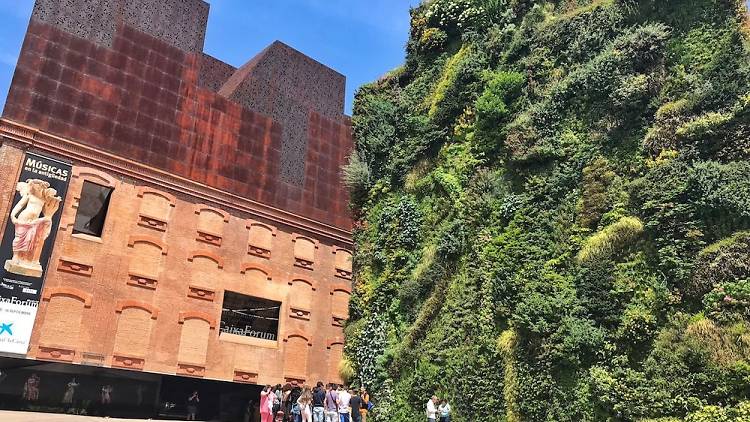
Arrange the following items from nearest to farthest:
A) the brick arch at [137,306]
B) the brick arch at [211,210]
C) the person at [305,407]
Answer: the person at [305,407] → the brick arch at [137,306] → the brick arch at [211,210]

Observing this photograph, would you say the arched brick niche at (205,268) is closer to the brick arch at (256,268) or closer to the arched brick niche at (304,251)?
the brick arch at (256,268)

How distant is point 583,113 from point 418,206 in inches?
230

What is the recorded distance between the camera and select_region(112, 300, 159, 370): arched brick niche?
23.5m

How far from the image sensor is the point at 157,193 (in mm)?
26109

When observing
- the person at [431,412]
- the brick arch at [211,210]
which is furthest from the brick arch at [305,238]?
the person at [431,412]

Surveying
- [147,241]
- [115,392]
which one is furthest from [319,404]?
[115,392]

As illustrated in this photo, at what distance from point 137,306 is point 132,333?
1142 mm

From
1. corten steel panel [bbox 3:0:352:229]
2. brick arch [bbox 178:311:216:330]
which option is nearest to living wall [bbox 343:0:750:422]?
brick arch [bbox 178:311:216:330]

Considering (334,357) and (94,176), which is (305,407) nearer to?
(334,357)

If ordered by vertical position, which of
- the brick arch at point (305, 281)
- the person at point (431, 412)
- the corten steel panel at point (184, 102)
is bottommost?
the person at point (431, 412)

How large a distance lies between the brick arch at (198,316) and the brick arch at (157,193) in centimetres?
507

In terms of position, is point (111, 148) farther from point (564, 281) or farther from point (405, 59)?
point (564, 281)

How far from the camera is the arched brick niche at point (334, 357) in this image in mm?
30605

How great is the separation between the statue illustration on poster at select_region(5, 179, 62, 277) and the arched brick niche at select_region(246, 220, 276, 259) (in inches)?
361
